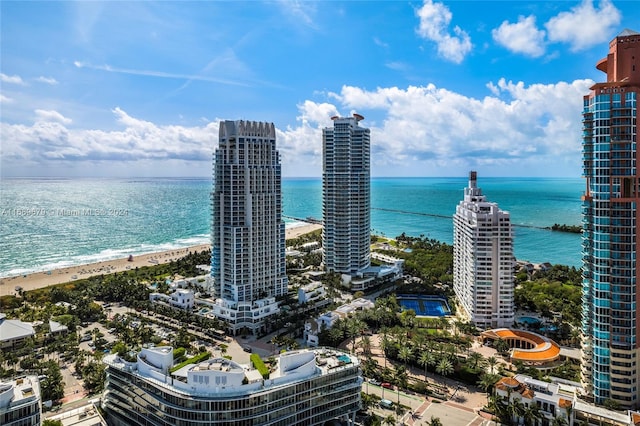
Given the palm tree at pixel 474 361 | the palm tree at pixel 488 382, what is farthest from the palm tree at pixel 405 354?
the palm tree at pixel 488 382

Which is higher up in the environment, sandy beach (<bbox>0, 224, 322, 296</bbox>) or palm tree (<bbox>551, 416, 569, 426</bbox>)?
sandy beach (<bbox>0, 224, 322, 296</bbox>)

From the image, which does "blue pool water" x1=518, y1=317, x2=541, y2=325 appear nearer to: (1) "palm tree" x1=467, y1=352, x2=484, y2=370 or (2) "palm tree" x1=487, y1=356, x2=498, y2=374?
(2) "palm tree" x1=487, y1=356, x2=498, y2=374

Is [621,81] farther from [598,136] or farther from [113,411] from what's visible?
[113,411]

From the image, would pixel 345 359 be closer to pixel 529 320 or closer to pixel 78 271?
pixel 529 320

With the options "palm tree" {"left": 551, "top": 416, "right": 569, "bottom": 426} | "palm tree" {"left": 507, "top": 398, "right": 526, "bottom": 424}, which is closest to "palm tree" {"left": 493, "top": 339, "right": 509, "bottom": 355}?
"palm tree" {"left": 507, "top": 398, "right": 526, "bottom": 424}

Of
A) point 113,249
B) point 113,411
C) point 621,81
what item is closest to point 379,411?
point 113,411

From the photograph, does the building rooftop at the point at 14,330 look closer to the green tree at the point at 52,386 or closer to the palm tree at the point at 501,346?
the green tree at the point at 52,386
